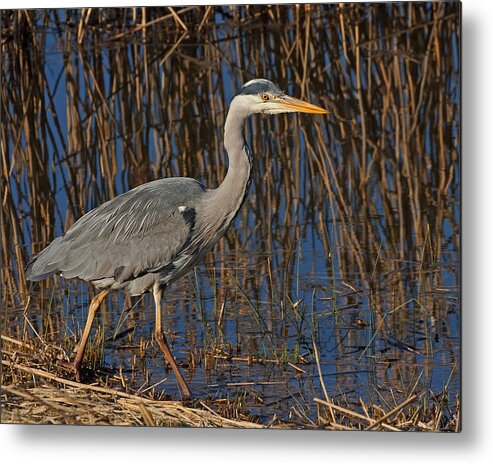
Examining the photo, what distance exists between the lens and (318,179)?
562cm

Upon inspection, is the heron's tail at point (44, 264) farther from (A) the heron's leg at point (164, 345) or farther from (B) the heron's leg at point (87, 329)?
(A) the heron's leg at point (164, 345)

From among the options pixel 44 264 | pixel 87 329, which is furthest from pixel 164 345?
pixel 44 264

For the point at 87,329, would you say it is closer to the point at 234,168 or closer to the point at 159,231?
the point at 159,231

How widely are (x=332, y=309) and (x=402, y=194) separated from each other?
0.57 meters

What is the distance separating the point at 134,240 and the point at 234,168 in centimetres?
45

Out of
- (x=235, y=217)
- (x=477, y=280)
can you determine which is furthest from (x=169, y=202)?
(x=477, y=280)

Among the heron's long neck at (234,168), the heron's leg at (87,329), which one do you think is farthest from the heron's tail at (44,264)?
the heron's long neck at (234,168)

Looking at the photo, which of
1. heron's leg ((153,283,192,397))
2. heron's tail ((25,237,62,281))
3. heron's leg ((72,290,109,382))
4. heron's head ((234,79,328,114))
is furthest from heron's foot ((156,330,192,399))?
heron's head ((234,79,328,114))

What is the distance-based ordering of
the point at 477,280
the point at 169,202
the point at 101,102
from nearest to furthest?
the point at 477,280 → the point at 169,202 → the point at 101,102

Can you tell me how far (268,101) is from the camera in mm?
5133

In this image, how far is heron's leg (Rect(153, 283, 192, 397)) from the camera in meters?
5.08

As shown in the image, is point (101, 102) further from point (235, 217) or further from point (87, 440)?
point (87, 440)

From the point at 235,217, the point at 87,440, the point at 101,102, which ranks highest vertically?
the point at 101,102

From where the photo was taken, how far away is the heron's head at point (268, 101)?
5102 mm
